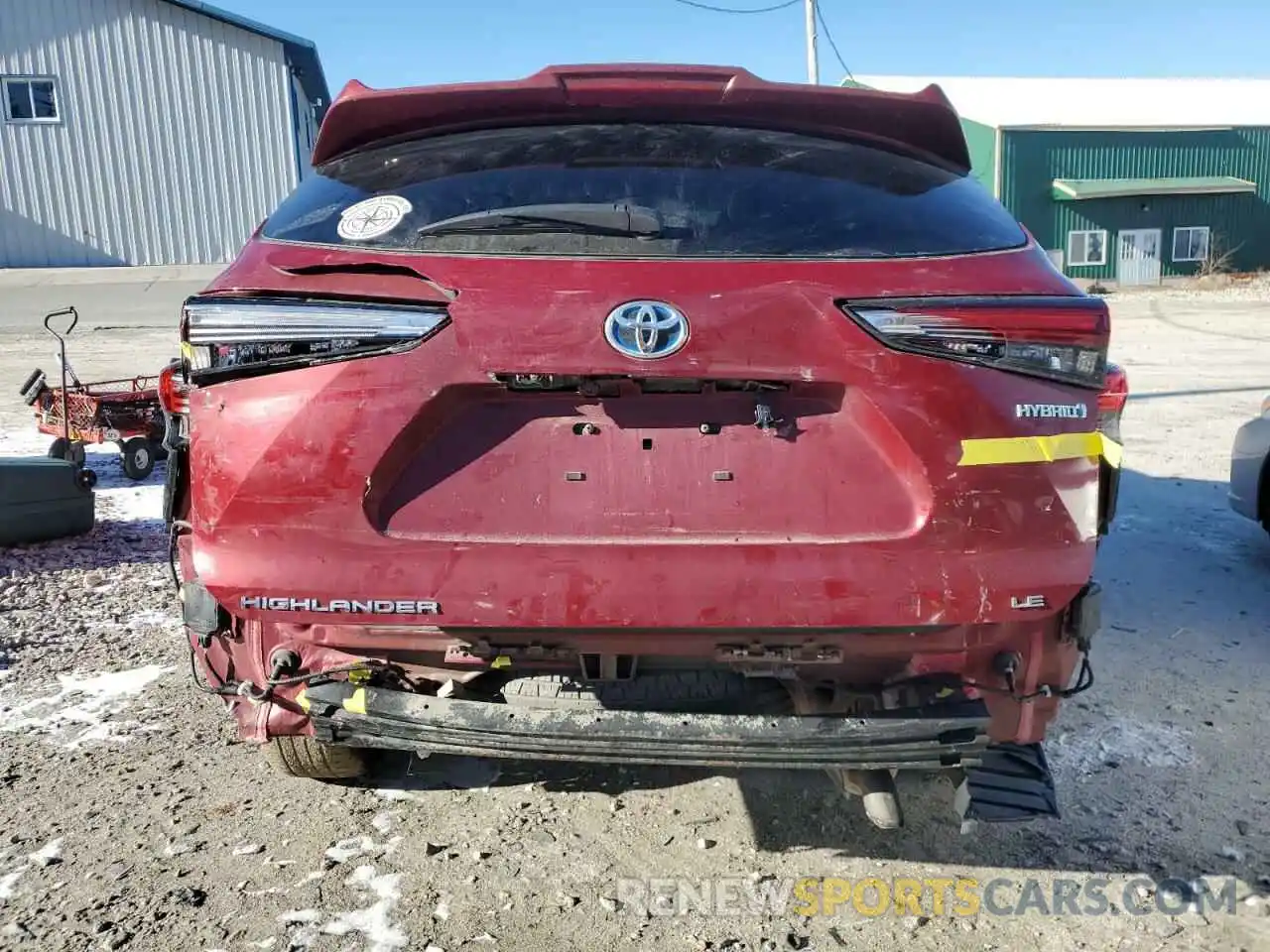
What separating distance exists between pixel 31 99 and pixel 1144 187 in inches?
1209

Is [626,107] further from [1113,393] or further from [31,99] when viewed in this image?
[31,99]

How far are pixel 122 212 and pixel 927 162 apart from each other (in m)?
23.6

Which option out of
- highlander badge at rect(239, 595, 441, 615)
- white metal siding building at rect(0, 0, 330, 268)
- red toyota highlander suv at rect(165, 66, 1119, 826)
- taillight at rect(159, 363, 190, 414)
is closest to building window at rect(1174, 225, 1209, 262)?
white metal siding building at rect(0, 0, 330, 268)

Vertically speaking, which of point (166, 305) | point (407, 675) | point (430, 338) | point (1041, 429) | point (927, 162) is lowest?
point (166, 305)

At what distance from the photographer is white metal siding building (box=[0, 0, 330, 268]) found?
72.4 ft

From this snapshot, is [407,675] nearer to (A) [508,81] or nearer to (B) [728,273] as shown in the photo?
(B) [728,273]

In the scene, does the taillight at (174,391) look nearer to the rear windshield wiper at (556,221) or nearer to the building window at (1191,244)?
the rear windshield wiper at (556,221)

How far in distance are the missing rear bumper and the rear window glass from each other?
0.99 meters

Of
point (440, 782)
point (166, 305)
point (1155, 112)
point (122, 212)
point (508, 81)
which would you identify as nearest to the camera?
point (508, 81)

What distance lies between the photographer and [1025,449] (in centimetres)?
217

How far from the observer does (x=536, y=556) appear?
2.14 meters

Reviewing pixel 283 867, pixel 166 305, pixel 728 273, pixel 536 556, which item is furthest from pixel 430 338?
pixel 166 305

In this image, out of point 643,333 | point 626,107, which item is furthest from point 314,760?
point 626,107

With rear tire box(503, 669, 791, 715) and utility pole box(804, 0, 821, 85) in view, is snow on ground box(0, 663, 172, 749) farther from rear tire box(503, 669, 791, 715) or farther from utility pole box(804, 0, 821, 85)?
utility pole box(804, 0, 821, 85)
